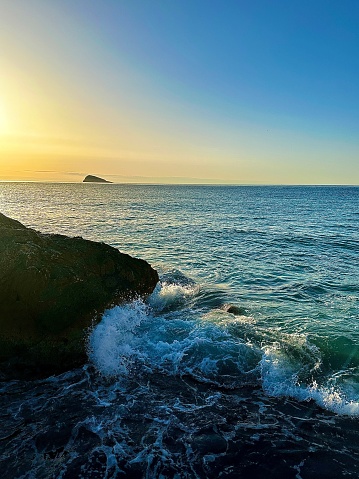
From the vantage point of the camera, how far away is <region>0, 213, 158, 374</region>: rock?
364 inches

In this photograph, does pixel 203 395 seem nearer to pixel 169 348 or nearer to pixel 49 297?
pixel 169 348

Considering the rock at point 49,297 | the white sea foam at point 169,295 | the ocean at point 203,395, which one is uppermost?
the rock at point 49,297

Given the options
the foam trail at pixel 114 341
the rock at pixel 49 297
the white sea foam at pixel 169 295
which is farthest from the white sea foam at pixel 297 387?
the rock at pixel 49 297

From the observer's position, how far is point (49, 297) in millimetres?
9844

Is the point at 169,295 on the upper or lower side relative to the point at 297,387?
upper

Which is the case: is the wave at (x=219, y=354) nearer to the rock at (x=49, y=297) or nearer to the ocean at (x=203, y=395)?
the ocean at (x=203, y=395)

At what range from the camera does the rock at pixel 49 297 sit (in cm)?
925

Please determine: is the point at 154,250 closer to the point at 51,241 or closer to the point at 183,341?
the point at 51,241

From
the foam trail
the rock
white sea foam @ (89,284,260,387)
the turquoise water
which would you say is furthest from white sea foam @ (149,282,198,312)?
the foam trail

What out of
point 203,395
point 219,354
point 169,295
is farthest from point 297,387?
point 169,295

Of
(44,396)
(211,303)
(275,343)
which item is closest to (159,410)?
(44,396)

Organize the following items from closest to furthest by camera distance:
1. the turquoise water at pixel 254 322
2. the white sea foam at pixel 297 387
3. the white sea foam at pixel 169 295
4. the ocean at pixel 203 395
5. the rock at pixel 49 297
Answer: the ocean at pixel 203 395 → the white sea foam at pixel 297 387 → the turquoise water at pixel 254 322 → the rock at pixel 49 297 → the white sea foam at pixel 169 295

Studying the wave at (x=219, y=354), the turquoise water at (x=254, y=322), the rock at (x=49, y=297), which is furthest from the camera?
the rock at (x=49, y=297)

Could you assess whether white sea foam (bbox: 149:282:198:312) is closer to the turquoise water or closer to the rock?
the turquoise water
